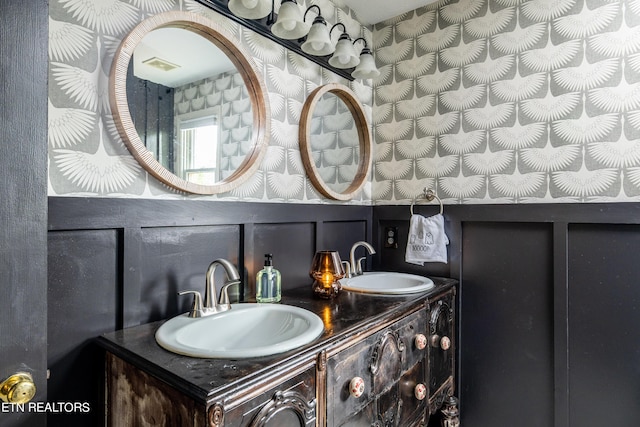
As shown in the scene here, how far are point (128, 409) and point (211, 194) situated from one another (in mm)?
703

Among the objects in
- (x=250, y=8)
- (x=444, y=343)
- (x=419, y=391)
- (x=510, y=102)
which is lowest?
(x=419, y=391)

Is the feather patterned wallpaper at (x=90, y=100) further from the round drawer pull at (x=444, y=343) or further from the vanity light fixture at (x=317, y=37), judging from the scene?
the round drawer pull at (x=444, y=343)

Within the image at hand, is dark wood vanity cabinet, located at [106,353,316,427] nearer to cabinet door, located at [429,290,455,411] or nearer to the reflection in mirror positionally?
cabinet door, located at [429,290,455,411]

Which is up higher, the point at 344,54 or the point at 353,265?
the point at 344,54

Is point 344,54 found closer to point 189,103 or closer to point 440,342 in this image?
point 189,103

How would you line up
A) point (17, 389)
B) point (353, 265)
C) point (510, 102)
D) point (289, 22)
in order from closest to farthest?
1. point (17, 389)
2. point (289, 22)
3. point (510, 102)
4. point (353, 265)

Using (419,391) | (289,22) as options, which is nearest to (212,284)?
(419,391)

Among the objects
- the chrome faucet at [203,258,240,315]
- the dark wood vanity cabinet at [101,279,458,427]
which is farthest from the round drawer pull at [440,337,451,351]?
the chrome faucet at [203,258,240,315]

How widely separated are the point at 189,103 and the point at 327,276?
2.78ft

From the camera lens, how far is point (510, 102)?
5.77 ft

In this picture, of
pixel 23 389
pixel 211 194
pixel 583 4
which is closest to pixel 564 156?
pixel 583 4

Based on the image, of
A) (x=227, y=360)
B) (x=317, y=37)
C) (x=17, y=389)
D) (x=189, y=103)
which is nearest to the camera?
(x=17, y=389)

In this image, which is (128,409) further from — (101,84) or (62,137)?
(101,84)

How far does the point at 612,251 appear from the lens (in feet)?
5.04
